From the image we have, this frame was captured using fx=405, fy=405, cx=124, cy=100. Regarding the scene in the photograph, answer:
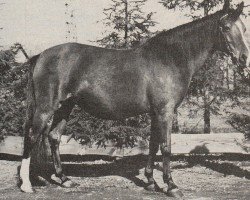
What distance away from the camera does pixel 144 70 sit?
6031 millimetres

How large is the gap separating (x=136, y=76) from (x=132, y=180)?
1912mm

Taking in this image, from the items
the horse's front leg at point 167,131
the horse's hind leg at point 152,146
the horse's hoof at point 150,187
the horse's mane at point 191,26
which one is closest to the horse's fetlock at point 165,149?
the horse's front leg at point 167,131

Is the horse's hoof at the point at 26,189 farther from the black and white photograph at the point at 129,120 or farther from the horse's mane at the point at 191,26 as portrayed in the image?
the horse's mane at the point at 191,26

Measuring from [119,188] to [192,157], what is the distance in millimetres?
3248

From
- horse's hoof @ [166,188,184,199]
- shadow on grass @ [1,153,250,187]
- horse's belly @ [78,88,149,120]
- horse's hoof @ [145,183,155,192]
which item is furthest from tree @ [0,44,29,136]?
horse's hoof @ [166,188,184,199]

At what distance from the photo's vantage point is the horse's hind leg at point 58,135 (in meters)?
6.70

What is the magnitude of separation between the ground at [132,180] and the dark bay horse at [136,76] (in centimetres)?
30

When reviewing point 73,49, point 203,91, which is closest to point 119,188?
point 73,49

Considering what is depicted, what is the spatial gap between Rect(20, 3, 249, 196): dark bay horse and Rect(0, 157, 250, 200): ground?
0.30 m

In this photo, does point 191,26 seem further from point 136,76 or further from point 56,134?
point 56,134

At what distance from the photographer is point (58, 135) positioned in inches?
266

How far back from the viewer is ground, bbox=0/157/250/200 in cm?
585

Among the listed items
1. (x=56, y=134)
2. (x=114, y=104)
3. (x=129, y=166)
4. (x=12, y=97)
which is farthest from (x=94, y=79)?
(x=12, y=97)

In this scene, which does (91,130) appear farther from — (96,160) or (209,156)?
(209,156)
